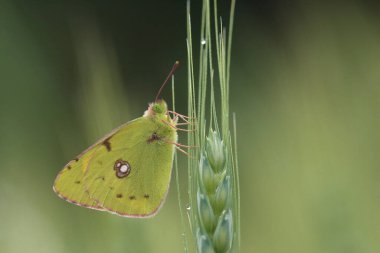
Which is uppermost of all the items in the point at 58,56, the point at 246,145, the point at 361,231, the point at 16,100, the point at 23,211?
the point at 58,56

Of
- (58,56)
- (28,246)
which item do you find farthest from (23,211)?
(58,56)

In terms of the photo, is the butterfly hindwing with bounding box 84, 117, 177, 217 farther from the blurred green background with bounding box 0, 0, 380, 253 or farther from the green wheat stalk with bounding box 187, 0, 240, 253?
the green wheat stalk with bounding box 187, 0, 240, 253

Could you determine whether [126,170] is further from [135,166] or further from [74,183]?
[74,183]

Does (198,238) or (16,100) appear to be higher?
(16,100)

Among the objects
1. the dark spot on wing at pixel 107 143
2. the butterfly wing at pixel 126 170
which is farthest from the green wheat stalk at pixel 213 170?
the dark spot on wing at pixel 107 143

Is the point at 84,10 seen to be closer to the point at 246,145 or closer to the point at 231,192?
the point at 246,145

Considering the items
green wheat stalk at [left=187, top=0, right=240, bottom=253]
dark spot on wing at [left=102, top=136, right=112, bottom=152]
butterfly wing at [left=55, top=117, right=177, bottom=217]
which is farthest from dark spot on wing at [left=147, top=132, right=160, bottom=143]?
green wheat stalk at [left=187, top=0, right=240, bottom=253]

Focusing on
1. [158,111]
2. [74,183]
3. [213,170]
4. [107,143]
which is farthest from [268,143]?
[213,170]
